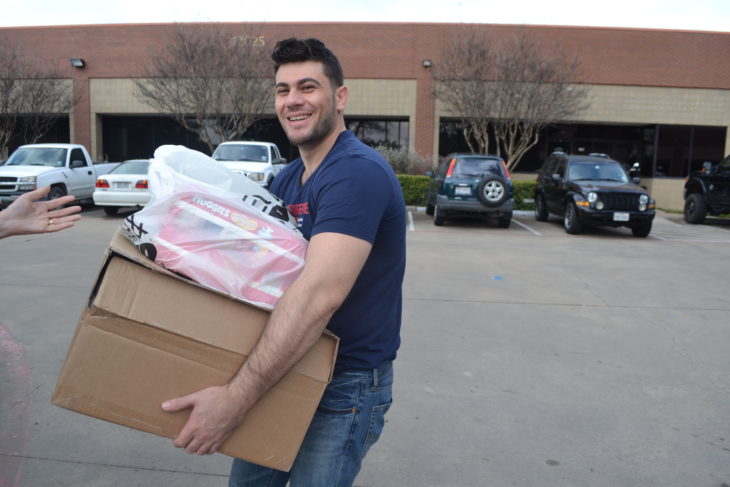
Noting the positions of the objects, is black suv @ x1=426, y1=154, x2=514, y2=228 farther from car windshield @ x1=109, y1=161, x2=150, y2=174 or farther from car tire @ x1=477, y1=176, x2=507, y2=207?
car windshield @ x1=109, y1=161, x2=150, y2=174

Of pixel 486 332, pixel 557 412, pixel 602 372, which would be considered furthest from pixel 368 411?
pixel 486 332

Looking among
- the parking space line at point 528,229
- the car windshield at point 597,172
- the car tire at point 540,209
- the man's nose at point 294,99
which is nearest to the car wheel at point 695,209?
the car windshield at point 597,172

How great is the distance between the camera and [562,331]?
5.66 m

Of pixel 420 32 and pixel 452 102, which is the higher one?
pixel 420 32

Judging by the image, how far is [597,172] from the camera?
538 inches

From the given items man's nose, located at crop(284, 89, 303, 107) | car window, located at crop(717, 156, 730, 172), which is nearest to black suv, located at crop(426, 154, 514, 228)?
car window, located at crop(717, 156, 730, 172)

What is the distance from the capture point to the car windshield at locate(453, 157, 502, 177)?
1387cm

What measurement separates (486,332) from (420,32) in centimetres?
2108

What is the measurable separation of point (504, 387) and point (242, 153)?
13177 millimetres

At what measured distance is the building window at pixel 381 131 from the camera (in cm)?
2589

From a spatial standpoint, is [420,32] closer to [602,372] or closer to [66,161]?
[66,161]

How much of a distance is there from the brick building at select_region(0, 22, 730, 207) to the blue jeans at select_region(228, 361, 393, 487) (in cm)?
2324

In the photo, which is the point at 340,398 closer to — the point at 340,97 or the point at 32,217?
the point at 340,97

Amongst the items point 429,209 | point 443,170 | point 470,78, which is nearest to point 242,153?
point 429,209
